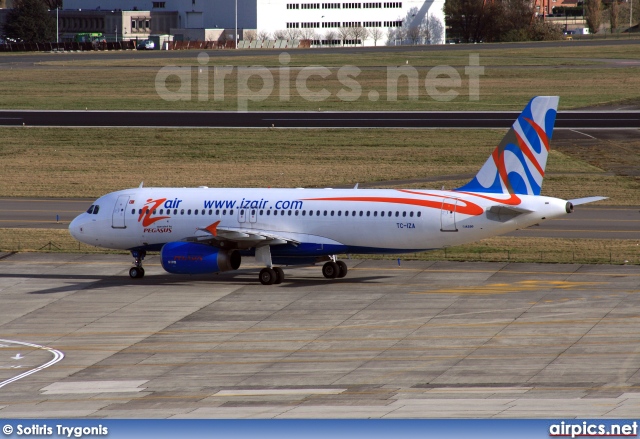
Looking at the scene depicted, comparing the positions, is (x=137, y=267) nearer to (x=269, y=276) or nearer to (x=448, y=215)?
(x=269, y=276)

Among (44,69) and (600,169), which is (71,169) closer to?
(600,169)

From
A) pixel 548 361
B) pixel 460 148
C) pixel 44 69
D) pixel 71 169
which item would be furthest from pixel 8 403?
pixel 44 69

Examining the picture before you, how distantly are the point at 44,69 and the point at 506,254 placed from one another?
11367 cm

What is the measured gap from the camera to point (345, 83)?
439 ft

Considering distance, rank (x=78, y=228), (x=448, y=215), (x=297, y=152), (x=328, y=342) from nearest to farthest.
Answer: (x=328, y=342), (x=448, y=215), (x=78, y=228), (x=297, y=152)

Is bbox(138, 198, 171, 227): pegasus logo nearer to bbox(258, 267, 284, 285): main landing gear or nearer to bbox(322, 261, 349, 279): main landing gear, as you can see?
bbox(258, 267, 284, 285): main landing gear

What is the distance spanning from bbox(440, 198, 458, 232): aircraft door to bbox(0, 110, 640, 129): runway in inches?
1976

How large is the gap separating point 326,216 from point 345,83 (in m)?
88.2

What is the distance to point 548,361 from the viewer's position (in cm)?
3453

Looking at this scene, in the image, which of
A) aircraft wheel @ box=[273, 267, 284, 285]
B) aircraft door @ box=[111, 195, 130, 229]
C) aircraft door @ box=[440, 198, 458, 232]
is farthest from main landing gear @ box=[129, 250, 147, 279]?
aircraft door @ box=[440, 198, 458, 232]

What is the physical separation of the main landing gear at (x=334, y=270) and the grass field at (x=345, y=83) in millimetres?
62242

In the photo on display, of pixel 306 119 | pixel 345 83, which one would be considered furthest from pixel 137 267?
pixel 345 83

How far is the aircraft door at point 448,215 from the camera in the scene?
4503cm

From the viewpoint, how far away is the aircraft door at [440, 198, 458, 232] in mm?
45031
